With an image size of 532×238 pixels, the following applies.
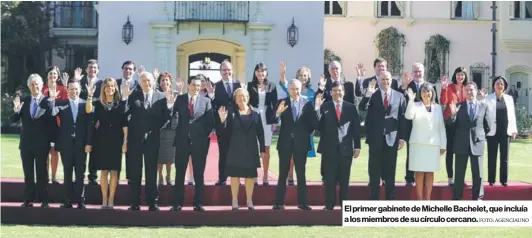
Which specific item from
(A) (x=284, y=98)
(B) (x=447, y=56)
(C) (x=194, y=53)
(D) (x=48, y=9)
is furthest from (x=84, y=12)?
(A) (x=284, y=98)

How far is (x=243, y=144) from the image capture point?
1018cm

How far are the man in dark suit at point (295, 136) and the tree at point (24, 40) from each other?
78.1 feet

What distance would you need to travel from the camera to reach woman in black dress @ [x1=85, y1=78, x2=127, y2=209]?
998 cm

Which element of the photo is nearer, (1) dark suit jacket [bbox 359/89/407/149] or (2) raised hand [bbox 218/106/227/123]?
(2) raised hand [bbox 218/106/227/123]

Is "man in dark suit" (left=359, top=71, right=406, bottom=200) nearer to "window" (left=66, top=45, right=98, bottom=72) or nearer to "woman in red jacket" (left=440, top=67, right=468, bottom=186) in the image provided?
"woman in red jacket" (left=440, top=67, right=468, bottom=186)

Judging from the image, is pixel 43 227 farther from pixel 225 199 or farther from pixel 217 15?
pixel 217 15

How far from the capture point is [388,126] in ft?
34.4

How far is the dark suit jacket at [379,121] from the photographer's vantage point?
10477mm

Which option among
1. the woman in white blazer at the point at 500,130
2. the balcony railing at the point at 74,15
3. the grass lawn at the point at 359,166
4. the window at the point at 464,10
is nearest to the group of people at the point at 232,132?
the woman in white blazer at the point at 500,130

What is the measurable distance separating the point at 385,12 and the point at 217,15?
31.7 ft

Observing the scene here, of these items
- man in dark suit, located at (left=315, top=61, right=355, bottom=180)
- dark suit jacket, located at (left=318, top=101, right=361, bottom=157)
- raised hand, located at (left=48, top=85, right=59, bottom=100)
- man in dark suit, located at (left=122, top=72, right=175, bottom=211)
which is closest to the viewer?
man in dark suit, located at (left=122, top=72, right=175, bottom=211)

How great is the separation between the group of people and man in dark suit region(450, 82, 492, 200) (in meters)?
0.01

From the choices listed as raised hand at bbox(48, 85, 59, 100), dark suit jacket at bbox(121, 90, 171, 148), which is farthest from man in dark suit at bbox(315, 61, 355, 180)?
raised hand at bbox(48, 85, 59, 100)

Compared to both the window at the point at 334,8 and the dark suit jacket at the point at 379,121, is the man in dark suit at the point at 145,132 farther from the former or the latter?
the window at the point at 334,8
